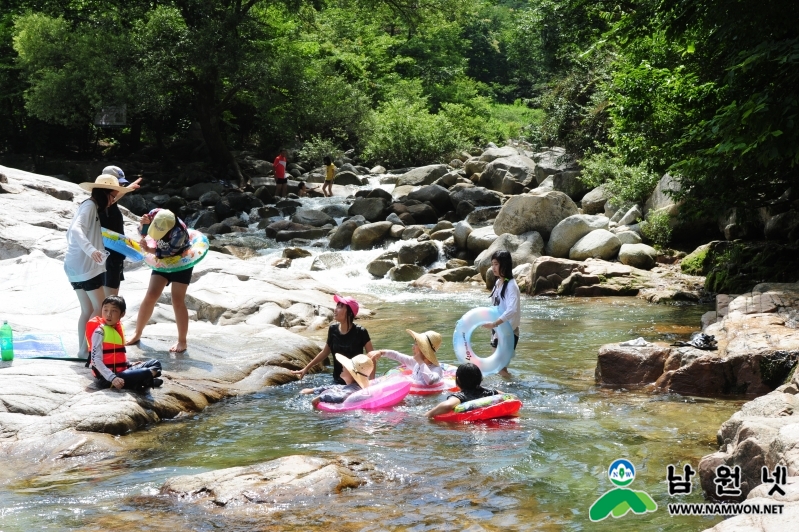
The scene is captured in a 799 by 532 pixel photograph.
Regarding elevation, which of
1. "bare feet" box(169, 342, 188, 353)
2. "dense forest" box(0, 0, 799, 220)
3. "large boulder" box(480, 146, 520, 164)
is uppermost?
"dense forest" box(0, 0, 799, 220)

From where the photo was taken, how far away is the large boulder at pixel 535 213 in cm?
1961

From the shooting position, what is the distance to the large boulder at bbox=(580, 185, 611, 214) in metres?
21.4

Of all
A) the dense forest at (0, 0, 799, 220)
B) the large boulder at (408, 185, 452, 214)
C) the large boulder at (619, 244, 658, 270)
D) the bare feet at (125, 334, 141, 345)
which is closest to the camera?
the bare feet at (125, 334, 141, 345)

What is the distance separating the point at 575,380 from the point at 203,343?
436 centimetres

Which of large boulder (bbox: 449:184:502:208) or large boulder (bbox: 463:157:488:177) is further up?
large boulder (bbox: 463:157:488:177)

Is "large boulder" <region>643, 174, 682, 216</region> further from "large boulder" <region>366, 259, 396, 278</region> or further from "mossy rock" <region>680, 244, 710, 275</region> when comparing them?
"large boulder" <region>366, 259, 396, 278</region>

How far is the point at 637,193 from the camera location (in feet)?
64.0

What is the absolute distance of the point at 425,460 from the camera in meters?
6.47

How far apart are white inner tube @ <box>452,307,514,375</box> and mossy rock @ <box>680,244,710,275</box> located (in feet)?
27.9

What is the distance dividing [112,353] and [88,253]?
3.18 ft

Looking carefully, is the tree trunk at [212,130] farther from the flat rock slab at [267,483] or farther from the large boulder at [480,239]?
the flat rock slab at [267,483]

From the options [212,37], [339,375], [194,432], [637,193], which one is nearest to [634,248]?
[637,193]

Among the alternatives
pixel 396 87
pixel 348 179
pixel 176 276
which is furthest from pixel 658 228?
pixel 396 87

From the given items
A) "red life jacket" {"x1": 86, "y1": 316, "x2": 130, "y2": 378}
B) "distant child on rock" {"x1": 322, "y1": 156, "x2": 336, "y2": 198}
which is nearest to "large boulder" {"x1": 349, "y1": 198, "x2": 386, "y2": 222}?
"distant child on rock" {"x1": 322, "y1": 156, "x2": 336, "y2": 198}
